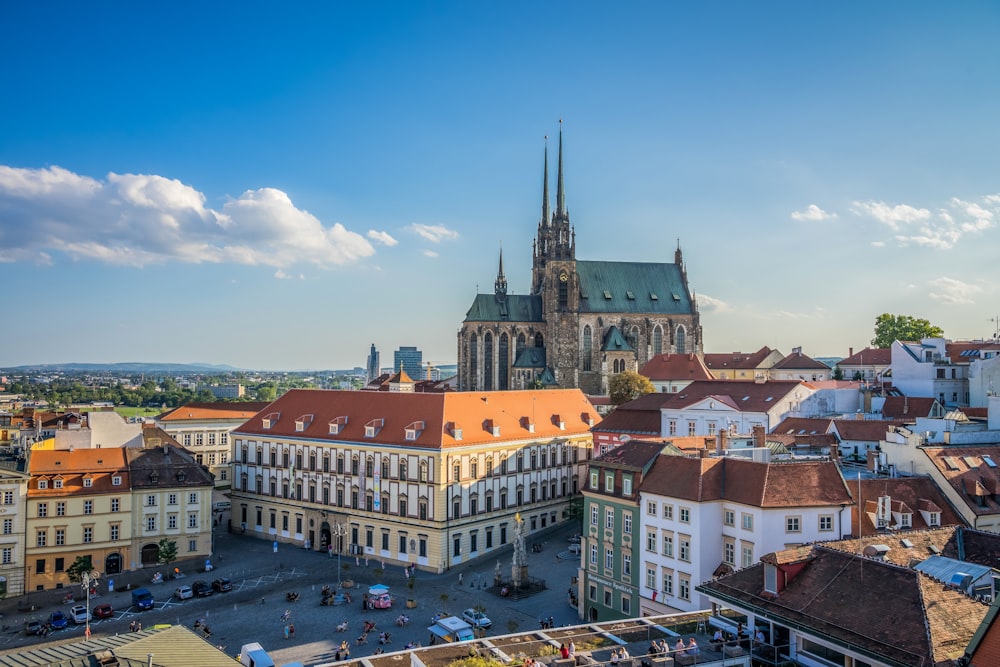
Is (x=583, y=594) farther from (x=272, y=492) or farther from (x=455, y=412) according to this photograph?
(x=272, y=492)

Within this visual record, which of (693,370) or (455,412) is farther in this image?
(693,370)

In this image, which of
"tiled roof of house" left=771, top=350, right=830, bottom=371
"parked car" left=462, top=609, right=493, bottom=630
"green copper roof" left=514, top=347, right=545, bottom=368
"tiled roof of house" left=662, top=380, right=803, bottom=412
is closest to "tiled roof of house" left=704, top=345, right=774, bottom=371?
"tiled roof of house" left=771, top=350, right=830, bottom=371

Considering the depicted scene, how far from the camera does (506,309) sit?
131125mm

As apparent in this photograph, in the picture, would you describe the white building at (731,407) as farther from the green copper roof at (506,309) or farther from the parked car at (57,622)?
the green copper roof at (506,309)

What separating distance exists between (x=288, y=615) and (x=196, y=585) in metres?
10.1

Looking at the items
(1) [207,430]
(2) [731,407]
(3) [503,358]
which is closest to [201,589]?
(1) [207,430]

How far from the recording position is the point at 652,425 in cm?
7706

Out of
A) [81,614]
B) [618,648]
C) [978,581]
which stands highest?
[978,581]

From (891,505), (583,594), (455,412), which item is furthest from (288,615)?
(891,505)

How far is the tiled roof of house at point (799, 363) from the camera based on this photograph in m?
123

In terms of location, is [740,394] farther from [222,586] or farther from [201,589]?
[201,589]

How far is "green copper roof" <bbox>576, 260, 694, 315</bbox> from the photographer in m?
131

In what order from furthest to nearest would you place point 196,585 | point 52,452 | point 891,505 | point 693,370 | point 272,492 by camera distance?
point 693,370 → point 272,492 → point 52,452 → point 196,585 → point 891,505

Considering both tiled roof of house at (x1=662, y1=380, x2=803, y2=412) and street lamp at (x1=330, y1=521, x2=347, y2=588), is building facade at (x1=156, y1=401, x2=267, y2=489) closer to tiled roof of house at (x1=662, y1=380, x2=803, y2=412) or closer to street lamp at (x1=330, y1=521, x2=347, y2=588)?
street lamp at (x1=330, y1=521, x2=347, y2=588)
